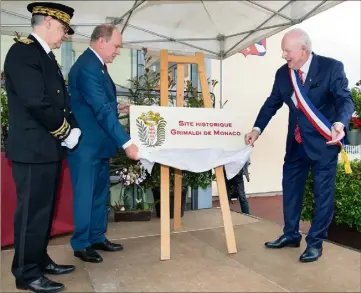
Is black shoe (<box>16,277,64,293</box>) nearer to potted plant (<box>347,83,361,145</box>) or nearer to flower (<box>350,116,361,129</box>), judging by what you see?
potted plant (<box>347,83,361,145</box>)

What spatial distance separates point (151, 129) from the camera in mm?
2426

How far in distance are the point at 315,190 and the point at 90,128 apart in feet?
4.72

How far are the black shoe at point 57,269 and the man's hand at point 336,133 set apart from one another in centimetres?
167

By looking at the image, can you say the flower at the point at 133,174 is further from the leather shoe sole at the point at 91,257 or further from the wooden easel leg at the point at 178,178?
the leather shoe sole at the point at 91,257

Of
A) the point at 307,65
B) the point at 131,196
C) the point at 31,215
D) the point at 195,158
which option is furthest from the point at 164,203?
the point at 131,196

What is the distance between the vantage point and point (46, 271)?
85.4 inches

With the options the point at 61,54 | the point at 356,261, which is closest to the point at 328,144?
the point at 356,261

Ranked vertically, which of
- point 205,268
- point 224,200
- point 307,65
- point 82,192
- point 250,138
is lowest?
point 205,268

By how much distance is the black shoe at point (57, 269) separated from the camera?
2170mm

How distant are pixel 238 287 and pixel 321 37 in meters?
5.76

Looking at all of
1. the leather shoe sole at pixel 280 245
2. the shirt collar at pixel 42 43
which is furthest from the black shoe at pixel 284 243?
the shirt collar at pixel 42 43

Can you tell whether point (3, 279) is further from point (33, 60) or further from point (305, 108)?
point (305, 108)

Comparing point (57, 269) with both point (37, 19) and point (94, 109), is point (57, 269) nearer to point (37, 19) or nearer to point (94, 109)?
point (94, 109)

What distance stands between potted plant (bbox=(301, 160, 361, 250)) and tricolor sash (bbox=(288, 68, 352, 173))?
76 centimetres
